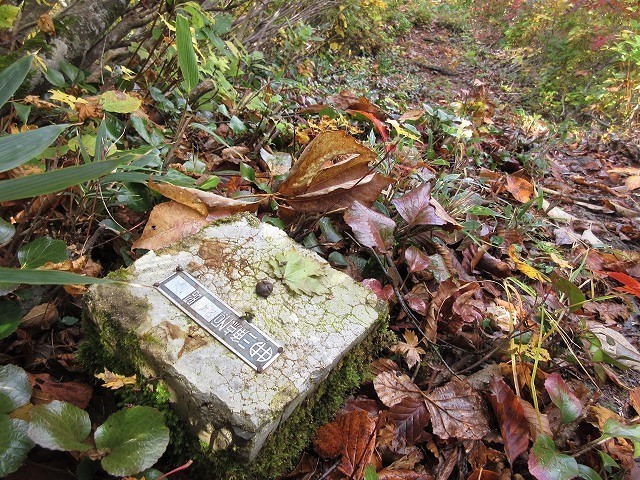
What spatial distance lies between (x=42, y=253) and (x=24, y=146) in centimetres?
52

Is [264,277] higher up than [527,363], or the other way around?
[264,277]

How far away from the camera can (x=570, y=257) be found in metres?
2.17

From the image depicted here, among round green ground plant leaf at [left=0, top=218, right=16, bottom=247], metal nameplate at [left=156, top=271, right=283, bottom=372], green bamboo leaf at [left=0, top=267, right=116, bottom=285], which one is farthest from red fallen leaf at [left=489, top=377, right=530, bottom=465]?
round green ground plant leaf at [left=0, top=218, right=16, bottom=247]

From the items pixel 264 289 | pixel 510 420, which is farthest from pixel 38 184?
pixel 510 420

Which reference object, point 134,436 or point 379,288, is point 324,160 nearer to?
point 379,288

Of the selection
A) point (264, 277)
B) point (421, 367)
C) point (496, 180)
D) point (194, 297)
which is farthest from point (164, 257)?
point (496, 180)

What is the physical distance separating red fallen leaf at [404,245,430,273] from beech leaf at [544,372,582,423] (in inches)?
22.0

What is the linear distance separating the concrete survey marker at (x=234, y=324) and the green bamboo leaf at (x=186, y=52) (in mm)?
546

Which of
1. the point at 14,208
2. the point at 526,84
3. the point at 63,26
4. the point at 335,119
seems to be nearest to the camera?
the point at 14,208

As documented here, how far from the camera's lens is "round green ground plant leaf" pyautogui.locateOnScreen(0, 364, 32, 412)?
3.19 ft

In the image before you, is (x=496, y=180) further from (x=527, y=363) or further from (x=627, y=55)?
(x=627, y=55)

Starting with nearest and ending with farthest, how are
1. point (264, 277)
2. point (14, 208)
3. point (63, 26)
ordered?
point (264, 277), point (14, 208), point (63, 26)

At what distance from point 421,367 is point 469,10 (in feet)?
41.2

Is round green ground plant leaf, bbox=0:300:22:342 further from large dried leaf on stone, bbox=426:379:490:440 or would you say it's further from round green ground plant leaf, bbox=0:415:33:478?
large dried leaf on stone, bbox=426:379:490:440
